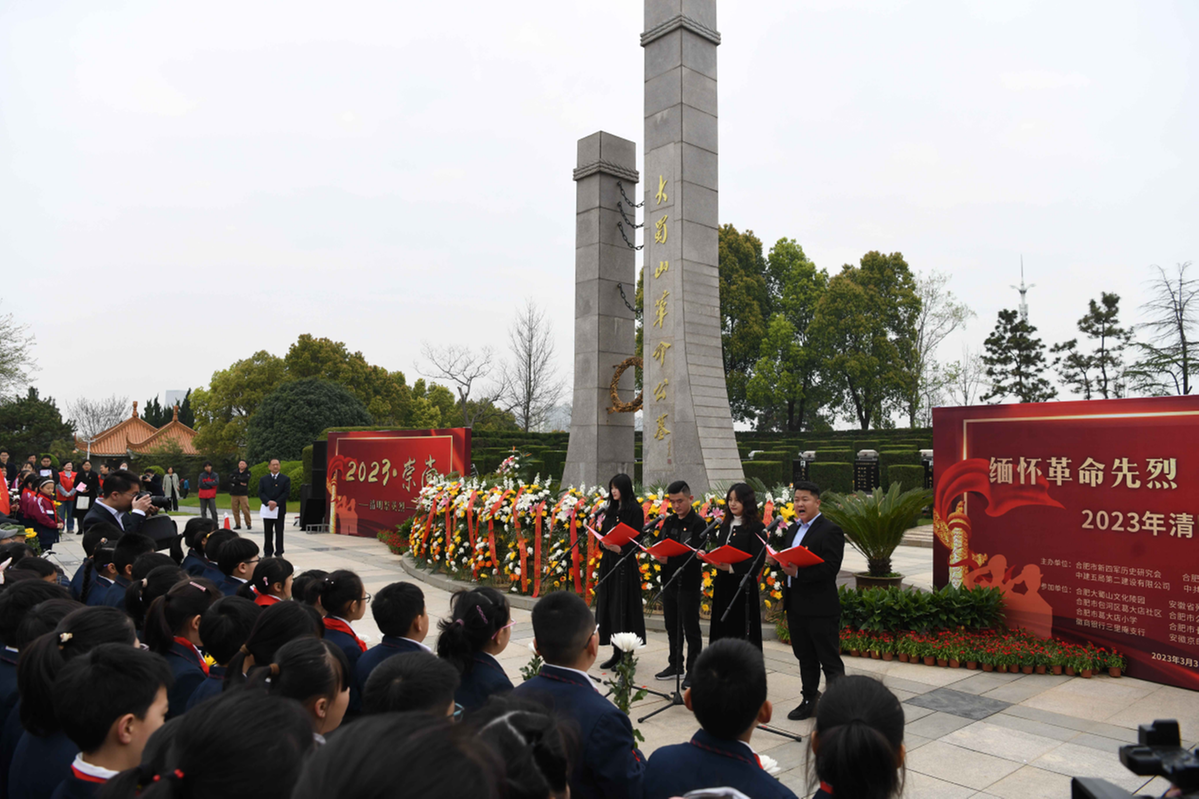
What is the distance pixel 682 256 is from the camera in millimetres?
10633

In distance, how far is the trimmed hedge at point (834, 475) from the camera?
1827cm

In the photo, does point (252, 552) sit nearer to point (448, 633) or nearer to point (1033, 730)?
point (448, 633)

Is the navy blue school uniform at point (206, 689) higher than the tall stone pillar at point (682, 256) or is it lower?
lower

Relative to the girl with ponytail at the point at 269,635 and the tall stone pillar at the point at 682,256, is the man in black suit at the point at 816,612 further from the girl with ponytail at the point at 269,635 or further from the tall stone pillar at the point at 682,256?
the tall stone pillar at the point at 682,256

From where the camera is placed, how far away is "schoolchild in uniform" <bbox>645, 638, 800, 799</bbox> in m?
1.86

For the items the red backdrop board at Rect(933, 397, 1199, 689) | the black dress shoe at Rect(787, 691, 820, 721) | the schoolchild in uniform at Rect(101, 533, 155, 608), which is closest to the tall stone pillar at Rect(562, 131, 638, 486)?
the red backdrop board at Rect(933, 397, 1199, 689)

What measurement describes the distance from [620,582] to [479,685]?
3.73 meters

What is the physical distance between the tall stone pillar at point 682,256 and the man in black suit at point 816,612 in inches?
208

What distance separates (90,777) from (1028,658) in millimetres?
6496

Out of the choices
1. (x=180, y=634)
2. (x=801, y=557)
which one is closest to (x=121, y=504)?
(x=180, y=634)

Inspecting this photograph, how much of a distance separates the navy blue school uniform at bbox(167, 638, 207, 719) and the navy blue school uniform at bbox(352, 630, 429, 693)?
585 millimetres

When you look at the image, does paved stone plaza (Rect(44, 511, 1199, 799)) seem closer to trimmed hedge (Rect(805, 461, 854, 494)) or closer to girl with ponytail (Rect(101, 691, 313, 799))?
girl with ponytail (Rect(101, 691, 313, 799))

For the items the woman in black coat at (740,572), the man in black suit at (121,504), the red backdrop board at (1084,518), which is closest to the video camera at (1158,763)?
the woman in black coat at (740,572)

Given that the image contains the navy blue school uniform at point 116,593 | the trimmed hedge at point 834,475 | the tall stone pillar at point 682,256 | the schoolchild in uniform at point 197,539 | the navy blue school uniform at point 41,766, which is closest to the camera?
Result: the navy blue school uniform at point 41,766
